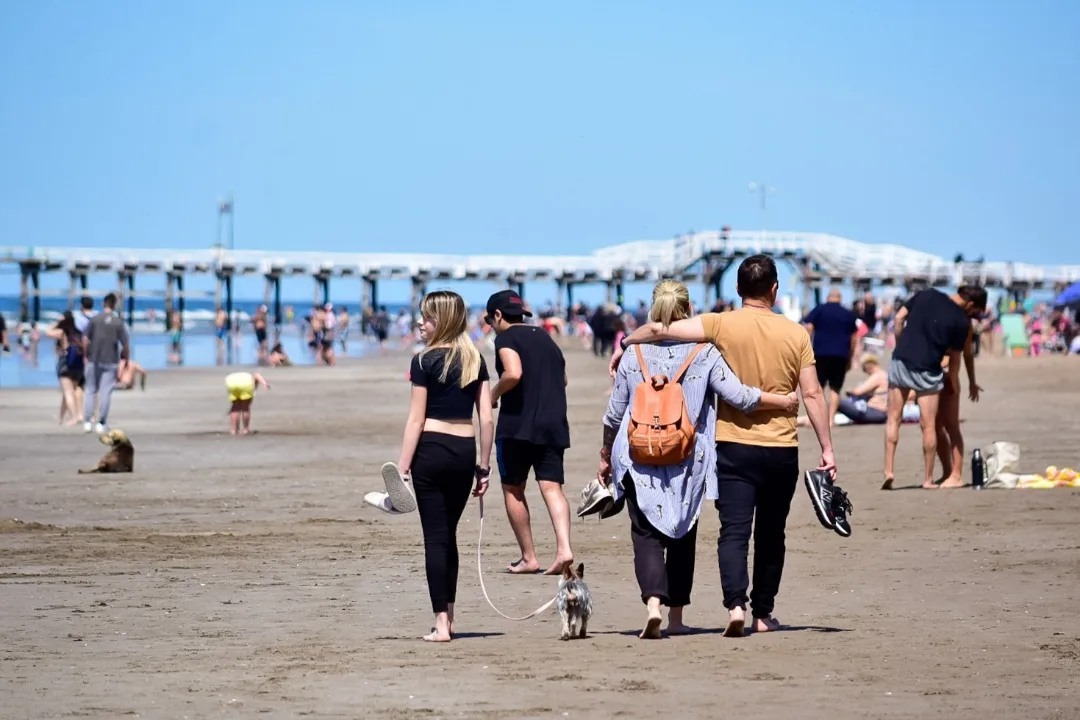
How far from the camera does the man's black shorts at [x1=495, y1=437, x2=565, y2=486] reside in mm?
9070

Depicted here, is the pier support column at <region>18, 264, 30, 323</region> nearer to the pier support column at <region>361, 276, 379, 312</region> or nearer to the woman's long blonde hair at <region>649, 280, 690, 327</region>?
the pier support column at <region>361, 276, 379, 312</region>

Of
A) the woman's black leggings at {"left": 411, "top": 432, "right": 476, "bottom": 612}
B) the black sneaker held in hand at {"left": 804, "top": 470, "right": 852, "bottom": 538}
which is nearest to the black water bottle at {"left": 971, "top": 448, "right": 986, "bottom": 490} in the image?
the black sneaker held in hand at {"left": 804, "top": 470, "right": 852, "bottom": 538}

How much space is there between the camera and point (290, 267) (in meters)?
78.9

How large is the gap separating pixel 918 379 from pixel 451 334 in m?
6.47

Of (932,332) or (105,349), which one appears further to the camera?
(105,349)

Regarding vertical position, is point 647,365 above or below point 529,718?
above

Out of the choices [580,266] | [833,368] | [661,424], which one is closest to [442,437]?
[661,424]

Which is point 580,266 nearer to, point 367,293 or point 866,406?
point 367,293

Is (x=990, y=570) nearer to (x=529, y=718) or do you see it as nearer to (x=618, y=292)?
(x=529, y=718)

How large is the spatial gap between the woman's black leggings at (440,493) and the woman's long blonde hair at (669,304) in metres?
0.91

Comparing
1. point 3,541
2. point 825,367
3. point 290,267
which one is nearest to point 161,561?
point 3,541

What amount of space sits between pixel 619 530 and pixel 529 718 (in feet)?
19.1

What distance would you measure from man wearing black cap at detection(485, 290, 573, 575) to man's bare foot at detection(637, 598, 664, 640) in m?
1.80

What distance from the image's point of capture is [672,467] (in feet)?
23.2
